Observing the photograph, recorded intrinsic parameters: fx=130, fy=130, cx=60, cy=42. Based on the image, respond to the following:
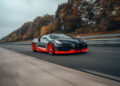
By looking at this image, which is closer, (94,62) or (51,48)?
(94,62)

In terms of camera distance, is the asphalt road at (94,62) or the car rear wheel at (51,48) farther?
the car rear wheel at (51,48)

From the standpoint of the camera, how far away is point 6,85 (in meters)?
2.34

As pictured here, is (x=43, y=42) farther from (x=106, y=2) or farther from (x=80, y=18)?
(x=80, y=18)

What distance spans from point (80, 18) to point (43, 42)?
31934 millimetres

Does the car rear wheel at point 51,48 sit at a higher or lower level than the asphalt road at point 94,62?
higher

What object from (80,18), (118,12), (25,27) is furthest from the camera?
(25,27)

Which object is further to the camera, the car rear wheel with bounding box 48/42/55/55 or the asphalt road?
the car rear wheel with bounding box 48/42/55/55

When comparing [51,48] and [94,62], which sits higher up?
→ [51,48]

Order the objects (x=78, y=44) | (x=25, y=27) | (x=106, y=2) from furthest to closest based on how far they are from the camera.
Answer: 1. (x=25, y=27)
2. (x=106, y=2)
3. (x=78, y=44)

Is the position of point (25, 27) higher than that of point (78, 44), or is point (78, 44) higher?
point (25, 27)

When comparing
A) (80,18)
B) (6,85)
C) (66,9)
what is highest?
(66,9)

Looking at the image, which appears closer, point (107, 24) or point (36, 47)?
point (36, 47)

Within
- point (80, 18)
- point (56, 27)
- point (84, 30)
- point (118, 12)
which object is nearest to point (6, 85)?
point (118, 12)

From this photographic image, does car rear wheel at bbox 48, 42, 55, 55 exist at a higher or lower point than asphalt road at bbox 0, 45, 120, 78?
higher
